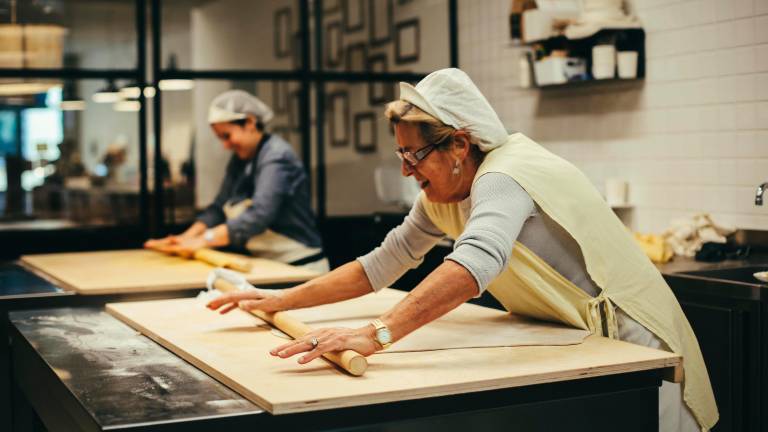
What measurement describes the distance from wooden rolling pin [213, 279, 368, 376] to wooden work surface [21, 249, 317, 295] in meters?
0.43

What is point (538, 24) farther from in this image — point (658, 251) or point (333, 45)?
point (333, 45)

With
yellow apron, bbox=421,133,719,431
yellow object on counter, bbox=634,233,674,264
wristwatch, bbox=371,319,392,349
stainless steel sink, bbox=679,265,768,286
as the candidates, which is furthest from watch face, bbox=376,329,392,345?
yellow object on counter, bbox=634,233,674,264

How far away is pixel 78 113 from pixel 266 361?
11.9ft

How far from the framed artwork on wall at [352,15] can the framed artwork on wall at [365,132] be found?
519 mm

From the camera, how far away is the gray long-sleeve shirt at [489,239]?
1987mm

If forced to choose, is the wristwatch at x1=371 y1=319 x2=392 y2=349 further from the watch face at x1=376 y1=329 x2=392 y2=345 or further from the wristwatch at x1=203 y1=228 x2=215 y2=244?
the wristwatch at x1=203 y1=228 x2=215 y2=244

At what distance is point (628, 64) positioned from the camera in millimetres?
4328

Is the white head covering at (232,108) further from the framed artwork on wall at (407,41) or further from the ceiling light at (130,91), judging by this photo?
Answer: the framed artwork on wall at (407,41)

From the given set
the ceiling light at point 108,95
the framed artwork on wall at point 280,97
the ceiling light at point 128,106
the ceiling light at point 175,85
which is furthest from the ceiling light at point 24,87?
the framed artwork on wall at point 280,97

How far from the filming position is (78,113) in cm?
522

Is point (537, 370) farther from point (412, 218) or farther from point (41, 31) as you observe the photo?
point (41, 31)

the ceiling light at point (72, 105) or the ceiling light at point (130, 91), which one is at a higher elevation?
the ceiling light at point (130, 91)

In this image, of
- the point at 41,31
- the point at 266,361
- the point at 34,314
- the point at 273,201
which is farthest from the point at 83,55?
the point at 266,361

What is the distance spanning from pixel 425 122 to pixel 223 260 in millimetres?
1781
